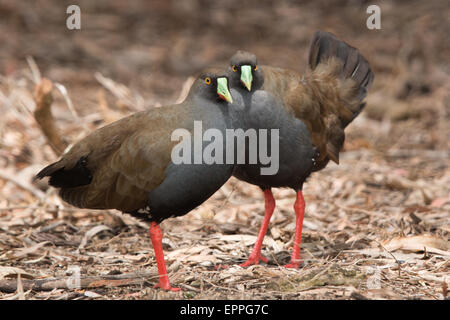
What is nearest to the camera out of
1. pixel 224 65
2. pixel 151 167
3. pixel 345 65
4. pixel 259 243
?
pixel 151 167

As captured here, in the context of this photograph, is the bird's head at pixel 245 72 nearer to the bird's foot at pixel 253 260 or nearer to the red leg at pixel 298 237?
the red leg at pixel 298 237

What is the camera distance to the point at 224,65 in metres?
11.0

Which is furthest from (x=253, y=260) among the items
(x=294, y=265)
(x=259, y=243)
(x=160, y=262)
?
(x=160, y=262)

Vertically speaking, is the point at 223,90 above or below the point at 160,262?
above

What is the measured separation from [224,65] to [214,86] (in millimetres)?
6735

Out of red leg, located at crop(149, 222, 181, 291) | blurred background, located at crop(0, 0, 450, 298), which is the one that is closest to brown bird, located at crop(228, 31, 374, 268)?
blurred background, located at crop(0, 0, 450, 298)

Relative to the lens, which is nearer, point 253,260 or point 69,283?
point 69,283

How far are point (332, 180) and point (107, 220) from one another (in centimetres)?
268

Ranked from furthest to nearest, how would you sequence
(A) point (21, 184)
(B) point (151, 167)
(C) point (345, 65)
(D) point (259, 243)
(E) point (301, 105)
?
(A) point (21, 184)
(C) point (345, 65)
(D) point (259, 243)
(E) point (301, 105)
(B) point (151, 167)

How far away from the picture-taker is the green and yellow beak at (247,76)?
4668mm

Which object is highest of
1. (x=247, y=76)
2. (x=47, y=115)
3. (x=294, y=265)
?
(x=247, y=76)

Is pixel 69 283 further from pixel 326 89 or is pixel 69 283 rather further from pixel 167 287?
pixel 326 89

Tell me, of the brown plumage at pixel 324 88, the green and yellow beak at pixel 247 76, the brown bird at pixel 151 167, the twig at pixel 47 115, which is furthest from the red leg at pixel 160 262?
the twig at pixel 47 115
